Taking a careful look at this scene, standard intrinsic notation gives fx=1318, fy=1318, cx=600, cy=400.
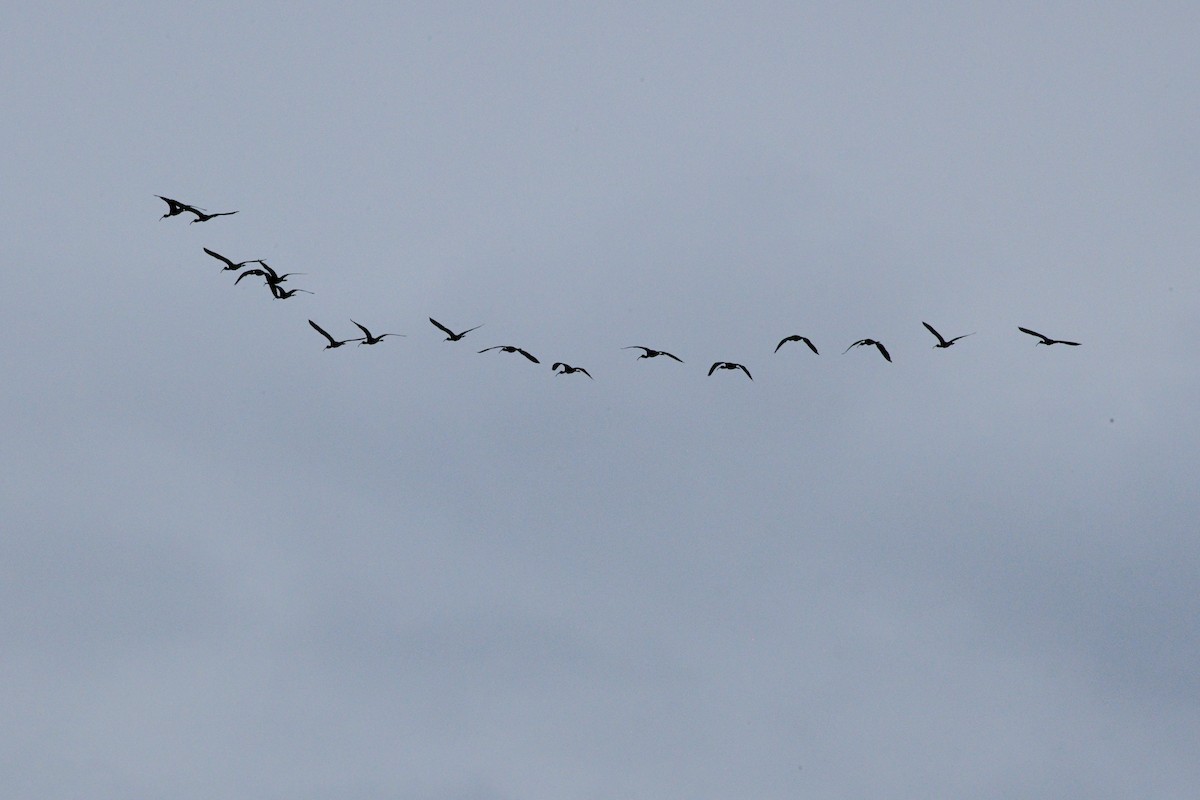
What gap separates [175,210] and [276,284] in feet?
22.5

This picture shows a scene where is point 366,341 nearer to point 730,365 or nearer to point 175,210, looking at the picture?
point 175,210

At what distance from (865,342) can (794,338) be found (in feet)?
21.0

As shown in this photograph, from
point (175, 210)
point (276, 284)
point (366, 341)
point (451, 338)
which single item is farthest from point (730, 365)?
point (175, 210)

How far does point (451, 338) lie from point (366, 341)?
496 centimetres

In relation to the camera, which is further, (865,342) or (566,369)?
(566,369)

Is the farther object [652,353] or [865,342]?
[652,353]

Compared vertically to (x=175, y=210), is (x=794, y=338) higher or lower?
lower

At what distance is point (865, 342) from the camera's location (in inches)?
2876

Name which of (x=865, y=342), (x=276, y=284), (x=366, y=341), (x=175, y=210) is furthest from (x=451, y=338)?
(x=865, y=342)

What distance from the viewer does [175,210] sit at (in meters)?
73.1

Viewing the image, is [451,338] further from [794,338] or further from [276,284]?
[794,338]

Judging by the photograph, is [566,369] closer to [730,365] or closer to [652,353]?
[652,353]

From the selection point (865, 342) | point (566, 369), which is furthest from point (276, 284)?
point (865, 342)

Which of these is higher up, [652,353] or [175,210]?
[175,210]
